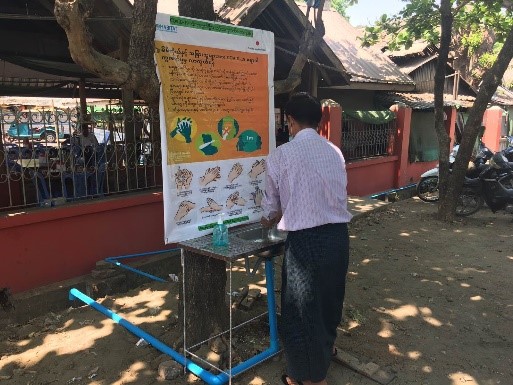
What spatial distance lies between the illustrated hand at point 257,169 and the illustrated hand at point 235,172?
0.37ft

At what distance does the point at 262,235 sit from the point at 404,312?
5.57 feet

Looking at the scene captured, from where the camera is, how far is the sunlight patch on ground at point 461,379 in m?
2.98

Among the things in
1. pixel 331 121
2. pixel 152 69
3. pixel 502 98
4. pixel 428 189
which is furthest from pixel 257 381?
pixel 502 98

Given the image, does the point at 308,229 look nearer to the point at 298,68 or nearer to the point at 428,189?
the point at 298,68

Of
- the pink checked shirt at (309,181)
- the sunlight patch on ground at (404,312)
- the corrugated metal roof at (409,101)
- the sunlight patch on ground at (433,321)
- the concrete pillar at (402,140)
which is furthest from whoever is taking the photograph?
the corrugated metal roof at (409,101)

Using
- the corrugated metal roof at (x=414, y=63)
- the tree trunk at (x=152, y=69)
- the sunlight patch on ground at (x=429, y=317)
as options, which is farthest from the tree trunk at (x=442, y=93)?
the corrugated metal roof at (x=414, y=63)

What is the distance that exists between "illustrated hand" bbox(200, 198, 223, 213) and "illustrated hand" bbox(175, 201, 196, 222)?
0.33 feet

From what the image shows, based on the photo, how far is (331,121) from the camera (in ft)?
26.5

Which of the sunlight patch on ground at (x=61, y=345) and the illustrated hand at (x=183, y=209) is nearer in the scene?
the illustrated hand at (x=183, y=209)

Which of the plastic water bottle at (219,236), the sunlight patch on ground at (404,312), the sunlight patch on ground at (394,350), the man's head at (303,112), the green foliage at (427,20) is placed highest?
the green foliage at (427,20)

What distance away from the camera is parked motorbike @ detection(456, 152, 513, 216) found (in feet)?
24.1

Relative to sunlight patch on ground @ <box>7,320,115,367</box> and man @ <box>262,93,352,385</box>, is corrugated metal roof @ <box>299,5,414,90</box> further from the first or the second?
sunlight patch on ground @ <box>7,320,115,367</box>

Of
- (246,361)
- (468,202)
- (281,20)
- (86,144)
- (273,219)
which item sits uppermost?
(281,20)

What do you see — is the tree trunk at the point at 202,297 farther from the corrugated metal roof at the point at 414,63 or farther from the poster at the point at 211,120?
the corrugated metal roof at the point at 414,63
